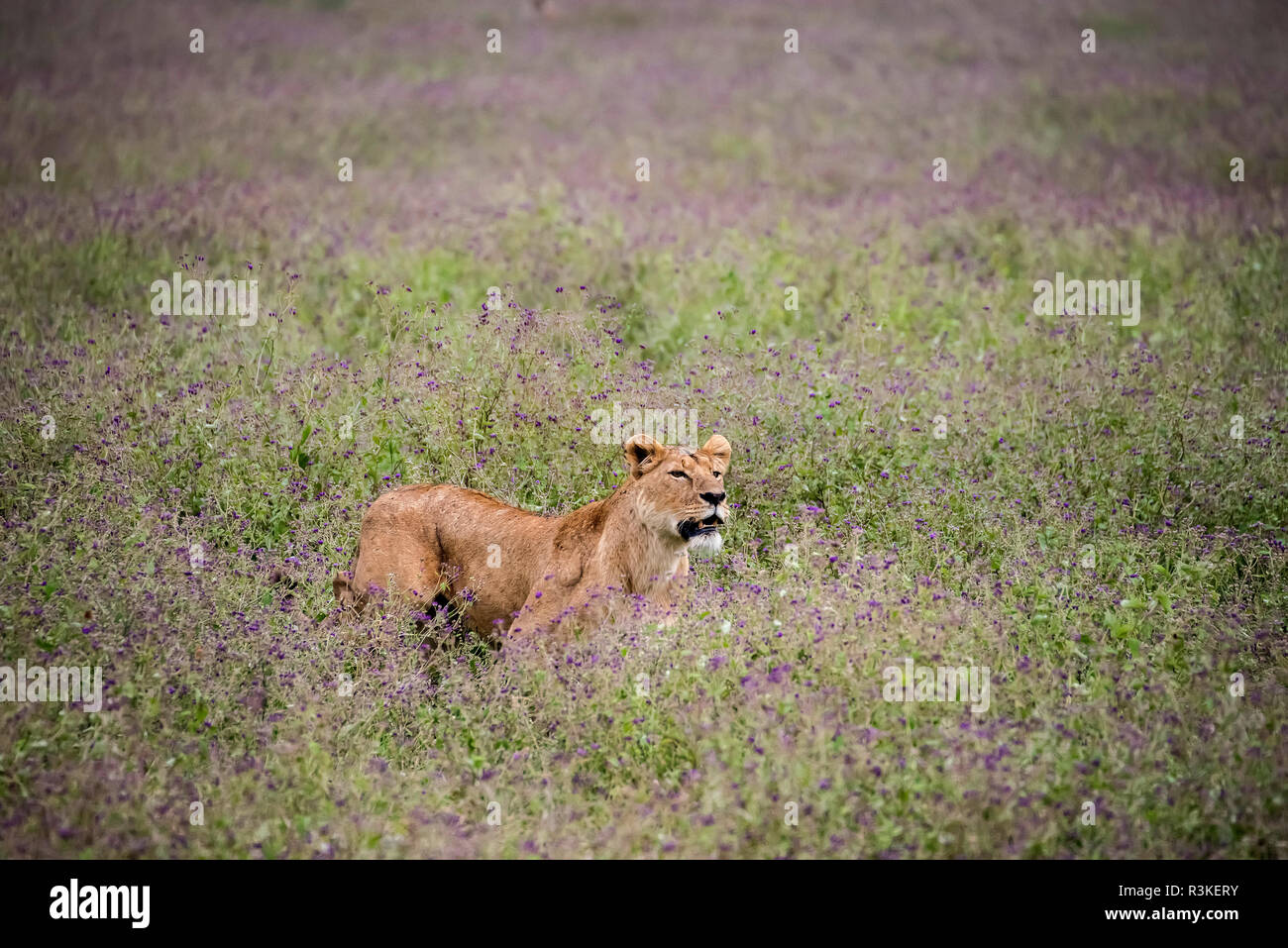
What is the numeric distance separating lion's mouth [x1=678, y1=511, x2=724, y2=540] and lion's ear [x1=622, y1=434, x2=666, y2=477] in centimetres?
40

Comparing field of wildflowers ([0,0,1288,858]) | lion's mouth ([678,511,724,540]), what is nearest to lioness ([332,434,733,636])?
lion's mouth ([678,511,724,540])

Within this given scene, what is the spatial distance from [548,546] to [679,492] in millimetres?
864

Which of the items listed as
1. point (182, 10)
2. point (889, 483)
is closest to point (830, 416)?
point (889, 483)

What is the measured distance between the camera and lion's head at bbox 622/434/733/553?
6691 millimetres

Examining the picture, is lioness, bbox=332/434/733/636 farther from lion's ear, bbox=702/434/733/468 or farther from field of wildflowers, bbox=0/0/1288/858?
field of wildflowers, bbox=0/0/1288/858

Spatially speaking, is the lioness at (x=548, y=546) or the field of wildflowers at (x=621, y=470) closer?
the field of wildflowers at (x=621, y=470)

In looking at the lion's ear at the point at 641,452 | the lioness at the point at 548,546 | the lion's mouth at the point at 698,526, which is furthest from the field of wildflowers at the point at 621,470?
the lion's ear at the point at 641,452

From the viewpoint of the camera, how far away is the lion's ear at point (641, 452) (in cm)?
683

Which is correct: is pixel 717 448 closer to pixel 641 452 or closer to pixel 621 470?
pixel 641 452

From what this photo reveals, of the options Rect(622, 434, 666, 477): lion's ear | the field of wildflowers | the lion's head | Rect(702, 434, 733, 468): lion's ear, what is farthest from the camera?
Rect(702, 434, 733, 468): lion's ear

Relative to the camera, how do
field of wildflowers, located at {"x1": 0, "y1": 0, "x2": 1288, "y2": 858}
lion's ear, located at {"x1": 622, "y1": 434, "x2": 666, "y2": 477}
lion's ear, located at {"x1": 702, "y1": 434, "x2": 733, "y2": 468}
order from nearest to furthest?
field of wildflowers, located at {"x1": 0, "y1": 0, "x2": 1288, "y2": 858}
lion's ear, located at {"x1": 622, "y1": 434, "x2": 666, "y2": 477}
lion's ear, located at {"x1": 702, "y1": 434, "x2": 733, "y2": 468}

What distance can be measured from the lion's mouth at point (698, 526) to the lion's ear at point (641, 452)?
40 centimetres

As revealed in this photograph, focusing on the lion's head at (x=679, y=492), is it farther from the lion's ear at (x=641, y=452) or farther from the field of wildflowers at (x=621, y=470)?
the field of wildflowers at (x=621, y=470)

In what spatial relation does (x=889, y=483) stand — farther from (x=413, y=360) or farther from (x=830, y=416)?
(x=413, y=360)
